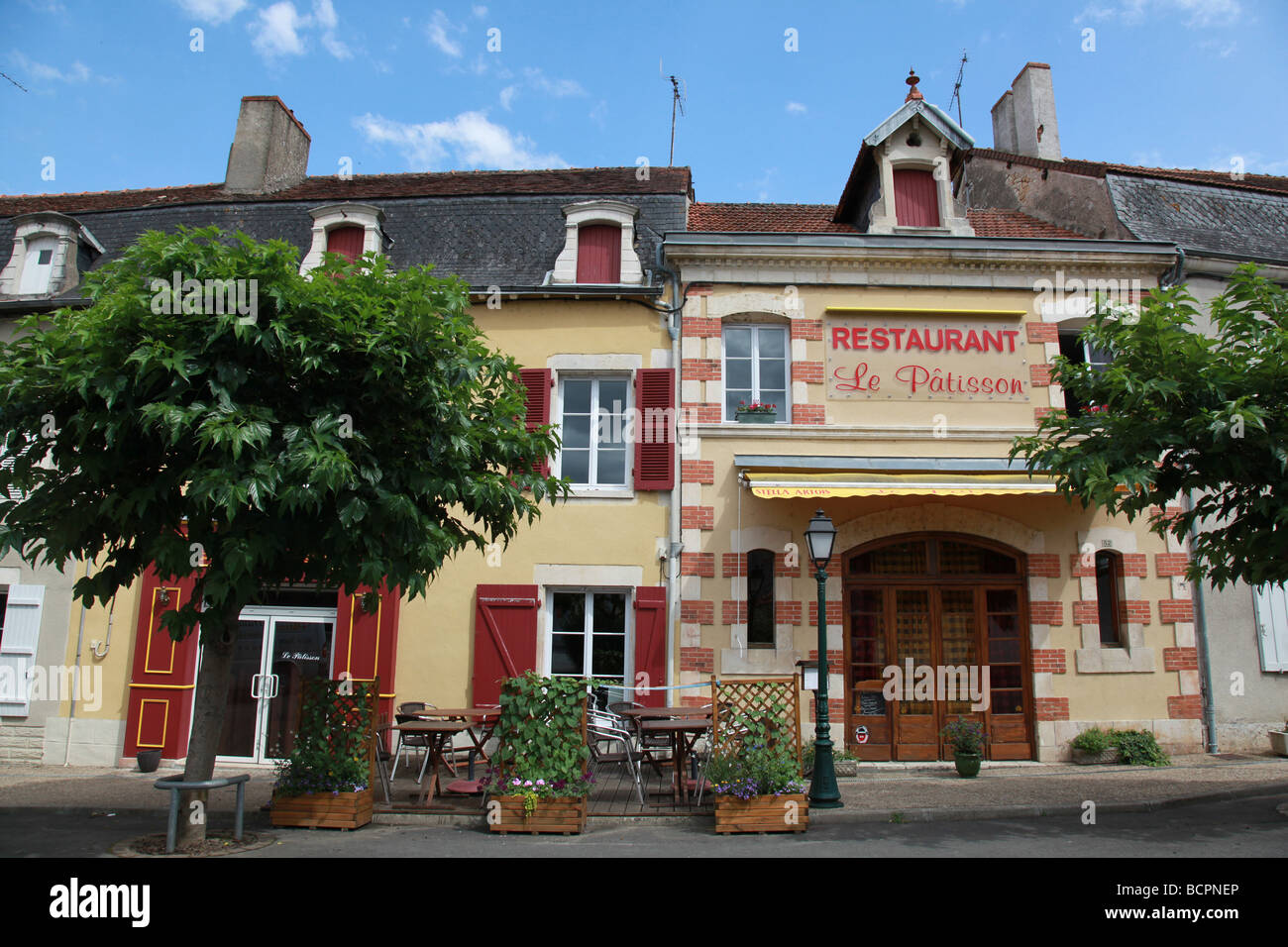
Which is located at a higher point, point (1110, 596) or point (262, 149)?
Result: point (262, 149)

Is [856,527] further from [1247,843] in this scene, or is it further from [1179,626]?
[1247,843]

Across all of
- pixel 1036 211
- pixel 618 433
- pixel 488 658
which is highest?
pixel 1036 211

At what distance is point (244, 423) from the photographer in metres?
6.10

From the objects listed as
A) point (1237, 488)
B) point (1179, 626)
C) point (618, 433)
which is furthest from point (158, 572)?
point (1179, 626)

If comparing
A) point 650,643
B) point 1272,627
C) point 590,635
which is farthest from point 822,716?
point 1272,627

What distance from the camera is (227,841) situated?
663 cm

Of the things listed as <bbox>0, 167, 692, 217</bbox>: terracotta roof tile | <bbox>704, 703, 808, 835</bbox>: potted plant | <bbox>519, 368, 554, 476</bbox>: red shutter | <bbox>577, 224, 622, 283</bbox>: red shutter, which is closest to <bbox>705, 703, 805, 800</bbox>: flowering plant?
<bbox>704, 703, 808, 835</bbox>: potted plant

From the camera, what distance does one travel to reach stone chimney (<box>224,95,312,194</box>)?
14484mm

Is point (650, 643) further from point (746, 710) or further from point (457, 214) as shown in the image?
point (457, 214)

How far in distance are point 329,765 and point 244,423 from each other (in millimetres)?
3157

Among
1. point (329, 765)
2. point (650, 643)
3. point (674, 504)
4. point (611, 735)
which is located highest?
point (674, 504)

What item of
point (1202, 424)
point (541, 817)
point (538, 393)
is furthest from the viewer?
point (538, 393)

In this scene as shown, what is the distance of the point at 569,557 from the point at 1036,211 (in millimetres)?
9628

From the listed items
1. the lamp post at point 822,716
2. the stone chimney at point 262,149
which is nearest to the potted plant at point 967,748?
the lamp post at point 822,716
